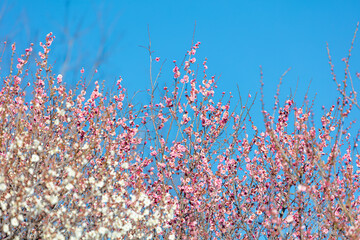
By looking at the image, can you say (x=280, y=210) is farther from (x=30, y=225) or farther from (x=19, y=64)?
(x=19, y=64)

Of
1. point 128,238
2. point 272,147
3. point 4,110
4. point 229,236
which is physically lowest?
point 128,238

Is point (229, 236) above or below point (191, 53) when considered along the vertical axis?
below

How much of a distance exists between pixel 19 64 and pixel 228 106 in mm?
3854

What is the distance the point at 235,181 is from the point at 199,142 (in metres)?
0.94

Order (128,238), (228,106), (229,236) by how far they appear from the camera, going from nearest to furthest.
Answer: (128,238), (229,236), (228,106)

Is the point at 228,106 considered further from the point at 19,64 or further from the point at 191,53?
the point at 19,64

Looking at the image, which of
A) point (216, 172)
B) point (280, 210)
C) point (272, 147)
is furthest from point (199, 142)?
point (280, 210)

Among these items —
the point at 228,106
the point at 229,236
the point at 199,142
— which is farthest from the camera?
the point at 228,106

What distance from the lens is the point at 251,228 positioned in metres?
7.15

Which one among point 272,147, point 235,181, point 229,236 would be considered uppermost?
point 272,147

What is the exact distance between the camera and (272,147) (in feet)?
23.9

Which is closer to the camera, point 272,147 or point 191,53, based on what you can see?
point 272,147

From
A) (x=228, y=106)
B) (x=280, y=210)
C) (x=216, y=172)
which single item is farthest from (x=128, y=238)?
(x=228, y=106)

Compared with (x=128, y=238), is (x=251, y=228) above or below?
above
